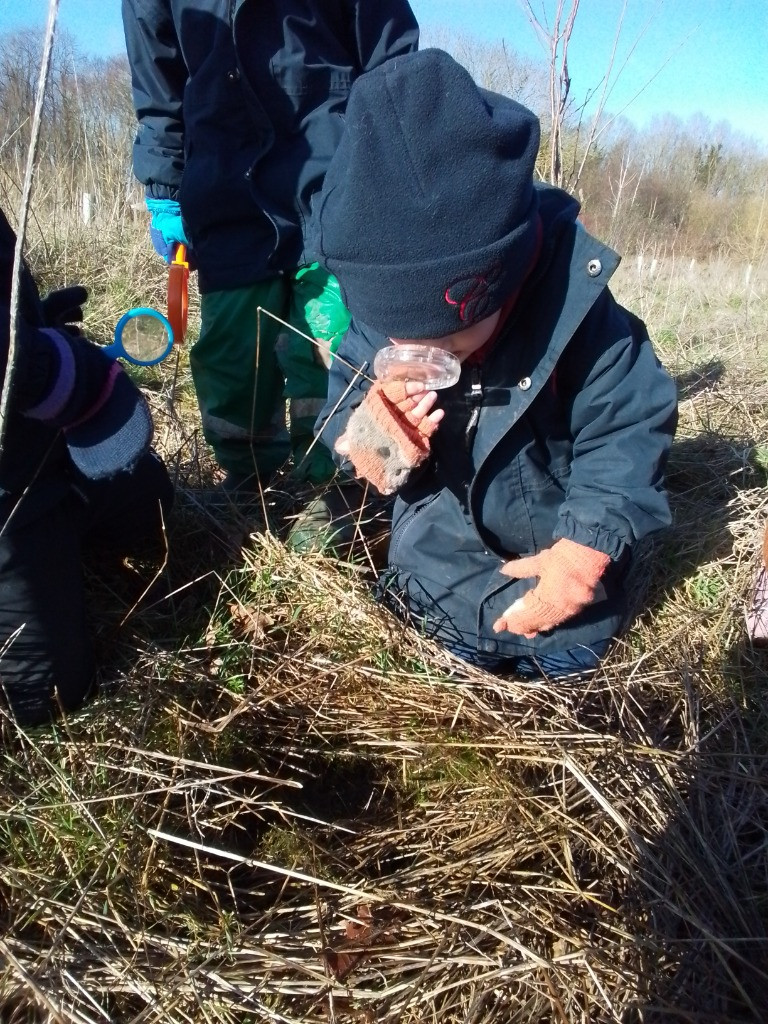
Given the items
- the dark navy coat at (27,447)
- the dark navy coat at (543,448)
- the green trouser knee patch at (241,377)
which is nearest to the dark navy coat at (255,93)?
the green trouser knee patch at (241,377)

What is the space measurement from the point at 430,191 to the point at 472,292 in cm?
17

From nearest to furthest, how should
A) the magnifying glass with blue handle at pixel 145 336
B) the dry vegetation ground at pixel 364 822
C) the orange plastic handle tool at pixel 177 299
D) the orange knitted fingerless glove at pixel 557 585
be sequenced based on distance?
the dry vegetation ground at pixel 364 822, the orange knitted fingerless glove at pixel 557 585, the magnifying glass with blue handle at pixel 145 336, the orange plastic handle tool at pixel 177 299

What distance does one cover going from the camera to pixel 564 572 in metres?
1.47

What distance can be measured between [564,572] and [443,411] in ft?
1.31

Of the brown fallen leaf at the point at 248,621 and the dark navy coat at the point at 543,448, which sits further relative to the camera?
the brown fallen leaf at the point at 248,621

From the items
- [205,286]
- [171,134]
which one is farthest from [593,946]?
[171,134]

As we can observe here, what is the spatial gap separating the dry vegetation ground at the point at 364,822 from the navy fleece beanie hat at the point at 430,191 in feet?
2.52

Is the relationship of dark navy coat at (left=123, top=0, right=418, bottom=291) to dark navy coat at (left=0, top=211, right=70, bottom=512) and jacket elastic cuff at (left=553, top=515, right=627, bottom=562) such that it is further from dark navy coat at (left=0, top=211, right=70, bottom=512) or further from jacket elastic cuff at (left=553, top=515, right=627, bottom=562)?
jacket elastic cuff at (left=553, top=515, right=627, bottom=562)

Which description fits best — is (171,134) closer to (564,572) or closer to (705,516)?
(564,572)

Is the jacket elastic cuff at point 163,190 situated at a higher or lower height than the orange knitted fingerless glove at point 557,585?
higher

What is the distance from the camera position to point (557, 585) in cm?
147

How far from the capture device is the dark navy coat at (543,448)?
4.66 ft

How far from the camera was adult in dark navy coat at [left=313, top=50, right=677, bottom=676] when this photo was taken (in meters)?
1.14

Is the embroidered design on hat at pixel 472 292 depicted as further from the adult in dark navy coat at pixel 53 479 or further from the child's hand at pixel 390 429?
the adult in dark navy coat at pixel 53 479
